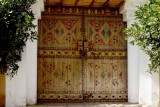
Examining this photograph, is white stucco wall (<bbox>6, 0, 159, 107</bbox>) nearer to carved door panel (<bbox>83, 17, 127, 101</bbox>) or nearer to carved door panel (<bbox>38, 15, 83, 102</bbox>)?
carved door panel (<bbox>83, 17, 127, 101</bbox>)

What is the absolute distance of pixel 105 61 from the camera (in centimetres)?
834

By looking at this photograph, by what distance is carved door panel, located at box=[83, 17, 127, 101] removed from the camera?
8281mm

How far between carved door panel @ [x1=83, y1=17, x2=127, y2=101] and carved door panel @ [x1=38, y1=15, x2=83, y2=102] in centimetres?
24

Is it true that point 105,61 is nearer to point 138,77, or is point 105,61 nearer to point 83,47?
point 83,47

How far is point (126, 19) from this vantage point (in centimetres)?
805

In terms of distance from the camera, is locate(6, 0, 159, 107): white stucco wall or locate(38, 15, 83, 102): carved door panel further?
locate(38, 15, 83, 102): carved door panel

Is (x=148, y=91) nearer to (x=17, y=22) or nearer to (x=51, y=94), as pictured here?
(x=51, y=94)

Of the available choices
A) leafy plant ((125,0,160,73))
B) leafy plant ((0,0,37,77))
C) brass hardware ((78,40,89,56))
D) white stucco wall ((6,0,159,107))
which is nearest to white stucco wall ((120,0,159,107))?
white stucco wall ((6,0,159,107))

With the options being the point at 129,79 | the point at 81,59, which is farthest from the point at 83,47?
the point at 129,79

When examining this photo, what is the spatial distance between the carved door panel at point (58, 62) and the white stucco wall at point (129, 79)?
1.76ft

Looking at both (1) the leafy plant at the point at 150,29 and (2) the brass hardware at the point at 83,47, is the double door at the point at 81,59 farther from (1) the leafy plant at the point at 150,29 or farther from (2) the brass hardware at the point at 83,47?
(1) the leafy plant at the point at 150,29

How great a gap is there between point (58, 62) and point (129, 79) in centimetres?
168

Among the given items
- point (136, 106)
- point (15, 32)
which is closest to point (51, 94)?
point (136, 106)

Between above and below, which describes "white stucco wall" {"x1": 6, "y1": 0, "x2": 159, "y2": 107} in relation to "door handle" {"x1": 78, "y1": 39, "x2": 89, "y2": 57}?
below
